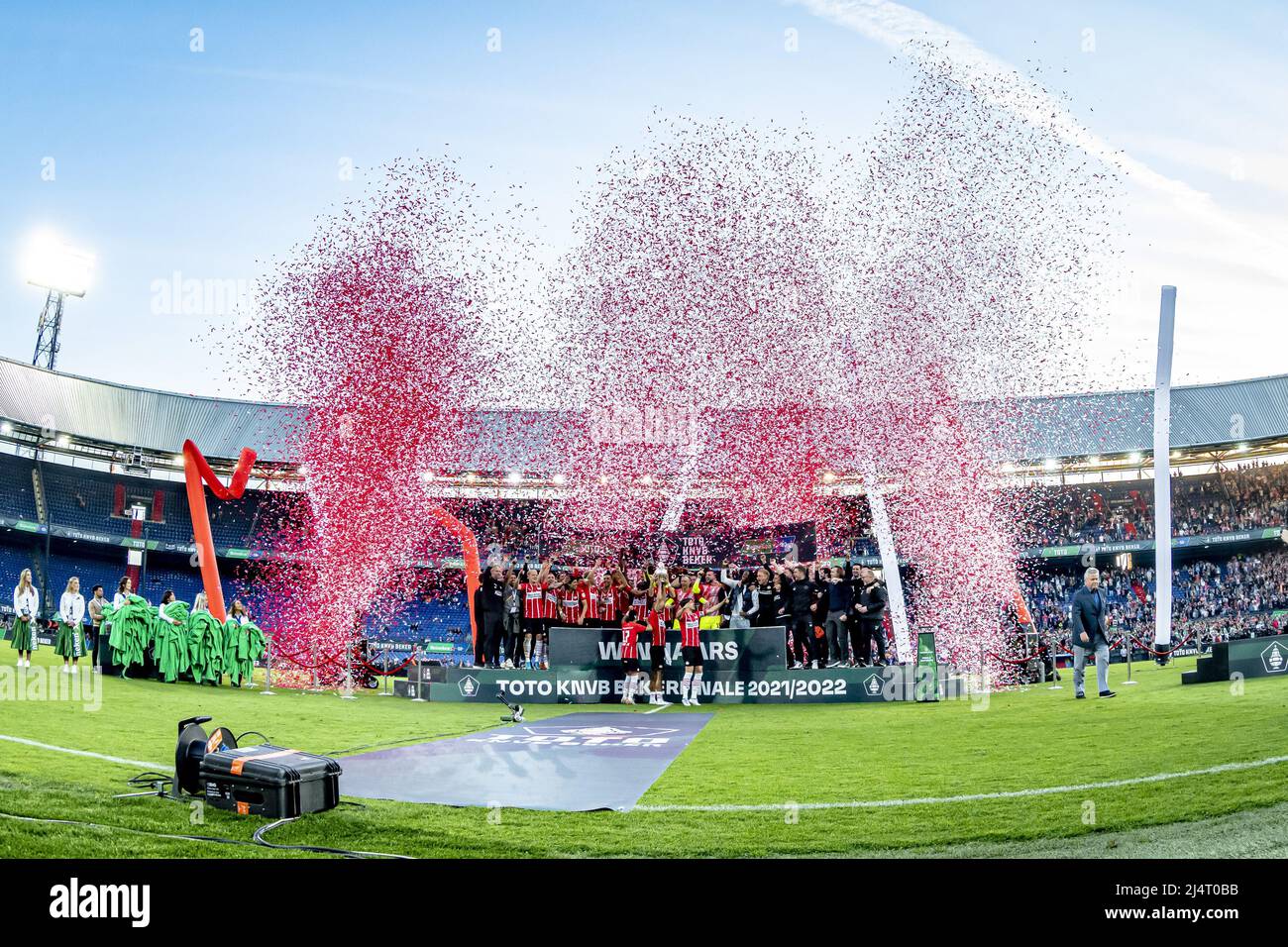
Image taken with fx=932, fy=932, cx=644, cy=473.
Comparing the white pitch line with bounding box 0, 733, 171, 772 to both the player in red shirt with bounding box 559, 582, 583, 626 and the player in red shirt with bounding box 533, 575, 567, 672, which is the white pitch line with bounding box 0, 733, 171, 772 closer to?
the player in red shirt with bounding box 533, 575, 567, 672

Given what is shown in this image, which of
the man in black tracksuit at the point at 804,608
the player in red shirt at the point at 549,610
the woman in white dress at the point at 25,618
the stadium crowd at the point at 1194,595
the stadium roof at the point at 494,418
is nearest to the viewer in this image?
the woman in white dress at the point at 25,618

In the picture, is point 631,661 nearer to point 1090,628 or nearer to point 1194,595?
point 1090,628

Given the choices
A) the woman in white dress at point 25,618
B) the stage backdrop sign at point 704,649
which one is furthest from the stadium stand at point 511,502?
the woman in white dress at point 25,618

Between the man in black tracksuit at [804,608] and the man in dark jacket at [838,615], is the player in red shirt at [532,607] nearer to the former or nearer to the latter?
the man in black tracksuit at [804,608]

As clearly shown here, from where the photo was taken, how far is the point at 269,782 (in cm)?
615

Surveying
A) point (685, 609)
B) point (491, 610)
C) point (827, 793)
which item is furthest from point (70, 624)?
point (827, 793)

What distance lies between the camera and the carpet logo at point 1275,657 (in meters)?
14.2

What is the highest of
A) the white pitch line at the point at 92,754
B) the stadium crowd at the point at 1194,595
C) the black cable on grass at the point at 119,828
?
the black cable on grass at the point at 119,828

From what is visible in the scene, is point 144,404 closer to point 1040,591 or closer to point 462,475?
point 462,475

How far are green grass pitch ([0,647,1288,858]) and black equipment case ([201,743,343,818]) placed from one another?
0.11 metres

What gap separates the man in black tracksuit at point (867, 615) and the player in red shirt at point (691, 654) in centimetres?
281

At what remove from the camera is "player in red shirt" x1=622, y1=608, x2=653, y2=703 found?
54.6ft

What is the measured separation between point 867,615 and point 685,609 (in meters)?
3.20

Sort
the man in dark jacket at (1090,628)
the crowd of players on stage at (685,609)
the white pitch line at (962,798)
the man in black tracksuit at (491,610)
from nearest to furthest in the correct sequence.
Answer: the white pitch line at (962,798) < the man in dark jacket at (1090,628) < the crowd of players on stage at (685,609) < the man in black tracksuit at (491,610)
